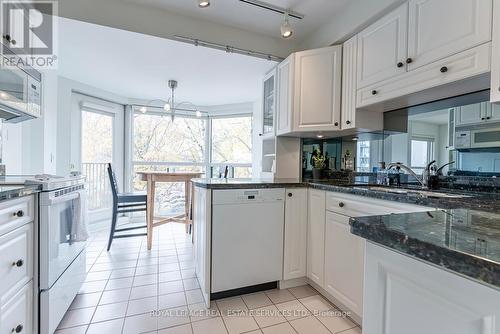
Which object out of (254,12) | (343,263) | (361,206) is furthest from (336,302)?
(254,12)

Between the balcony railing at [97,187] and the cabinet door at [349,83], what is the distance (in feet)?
12.1

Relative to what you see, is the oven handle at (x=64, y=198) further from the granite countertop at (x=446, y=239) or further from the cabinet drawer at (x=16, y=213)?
the granite countertop at (x=446, y=239)

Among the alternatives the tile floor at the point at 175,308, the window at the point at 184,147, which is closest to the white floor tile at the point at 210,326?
the tile floor at the point at 175,308

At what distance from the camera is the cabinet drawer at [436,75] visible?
1.20 m

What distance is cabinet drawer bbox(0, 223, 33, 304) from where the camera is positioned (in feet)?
3.48

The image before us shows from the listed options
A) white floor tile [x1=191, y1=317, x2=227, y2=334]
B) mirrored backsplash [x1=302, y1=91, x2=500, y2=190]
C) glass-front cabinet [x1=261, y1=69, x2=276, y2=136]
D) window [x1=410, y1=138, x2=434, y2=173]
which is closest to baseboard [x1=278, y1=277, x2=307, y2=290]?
white floor tile [x1=191, y1=317, x2=227, y2=334]

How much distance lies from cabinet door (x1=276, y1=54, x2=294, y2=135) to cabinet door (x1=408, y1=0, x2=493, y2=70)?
A: 1.03 meters

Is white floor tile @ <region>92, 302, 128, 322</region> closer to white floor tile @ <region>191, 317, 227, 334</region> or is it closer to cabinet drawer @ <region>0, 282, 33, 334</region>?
cabinet drawer @ <region>0, 282, 33, 334</region>

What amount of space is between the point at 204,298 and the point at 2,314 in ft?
3.79

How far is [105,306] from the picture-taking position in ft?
5.84

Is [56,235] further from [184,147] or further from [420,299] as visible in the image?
[184,147]

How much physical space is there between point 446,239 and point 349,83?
1826 millimetres

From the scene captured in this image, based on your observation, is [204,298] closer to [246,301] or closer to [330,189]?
[246,301]

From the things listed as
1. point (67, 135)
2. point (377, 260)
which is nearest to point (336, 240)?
→ point (377, 260)
